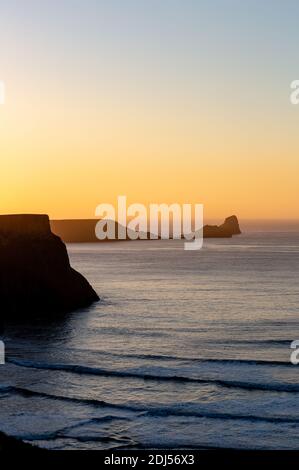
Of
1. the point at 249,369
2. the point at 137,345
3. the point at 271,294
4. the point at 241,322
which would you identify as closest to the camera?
the point at 249,369

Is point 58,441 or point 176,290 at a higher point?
point 58,441

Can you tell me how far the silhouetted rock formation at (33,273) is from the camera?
1975 inches

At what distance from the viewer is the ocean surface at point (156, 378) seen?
21084 millimetres

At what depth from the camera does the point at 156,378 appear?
28766mm

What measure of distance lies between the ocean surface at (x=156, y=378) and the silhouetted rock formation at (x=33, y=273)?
280 centimetres

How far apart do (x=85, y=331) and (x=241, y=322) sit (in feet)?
37.4

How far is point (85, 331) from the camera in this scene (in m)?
41.5

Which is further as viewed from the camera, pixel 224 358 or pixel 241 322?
pixel 241 322

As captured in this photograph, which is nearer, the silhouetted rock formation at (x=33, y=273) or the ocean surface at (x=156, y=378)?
the ocean surface at (x=156, y=378)

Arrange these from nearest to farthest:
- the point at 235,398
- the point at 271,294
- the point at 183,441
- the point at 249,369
Answer: the point at 183,441 < the point at 235,398 < the point at 249,369 < the point at 271,294

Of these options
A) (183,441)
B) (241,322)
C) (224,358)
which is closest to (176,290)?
(241,322)

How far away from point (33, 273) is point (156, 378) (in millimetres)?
24752

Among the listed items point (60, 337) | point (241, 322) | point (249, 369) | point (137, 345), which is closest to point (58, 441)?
point (249, 369)

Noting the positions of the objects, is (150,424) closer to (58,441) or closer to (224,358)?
(58,441)
